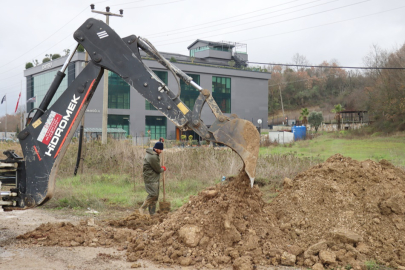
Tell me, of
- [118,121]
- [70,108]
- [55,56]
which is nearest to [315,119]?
[118,121]

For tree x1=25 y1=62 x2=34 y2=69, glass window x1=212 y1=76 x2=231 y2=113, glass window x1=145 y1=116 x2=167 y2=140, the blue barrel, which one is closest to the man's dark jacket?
the blue barrel

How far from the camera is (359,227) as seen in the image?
6508 mm

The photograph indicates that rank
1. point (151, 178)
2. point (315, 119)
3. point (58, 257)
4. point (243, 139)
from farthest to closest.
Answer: point (315, 119)
point (151, 178)
point (58, 257)
point (243, 139)

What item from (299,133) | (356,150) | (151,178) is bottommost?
(151,178)

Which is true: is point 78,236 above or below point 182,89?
below

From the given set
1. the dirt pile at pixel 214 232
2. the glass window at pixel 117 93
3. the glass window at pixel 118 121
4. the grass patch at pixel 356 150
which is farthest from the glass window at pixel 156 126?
the dirt pile at pixel 214 232

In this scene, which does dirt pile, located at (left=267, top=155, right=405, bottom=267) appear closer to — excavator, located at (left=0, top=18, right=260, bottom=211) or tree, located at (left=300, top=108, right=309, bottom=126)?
excavator, located at (left=0, top=18, right=260, bottom=211)

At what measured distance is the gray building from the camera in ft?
151

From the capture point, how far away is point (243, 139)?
586cm

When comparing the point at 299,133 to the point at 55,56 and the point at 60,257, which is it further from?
the point at 60,257

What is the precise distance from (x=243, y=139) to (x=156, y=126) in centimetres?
4436

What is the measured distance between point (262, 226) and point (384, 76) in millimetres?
36928

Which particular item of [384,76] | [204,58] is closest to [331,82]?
[204,58]

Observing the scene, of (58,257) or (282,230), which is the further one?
(282,230)
